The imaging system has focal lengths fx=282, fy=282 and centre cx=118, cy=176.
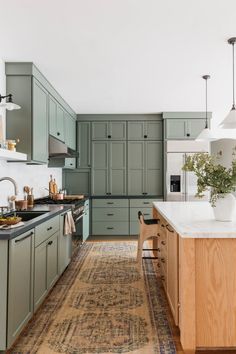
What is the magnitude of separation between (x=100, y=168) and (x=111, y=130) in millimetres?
859

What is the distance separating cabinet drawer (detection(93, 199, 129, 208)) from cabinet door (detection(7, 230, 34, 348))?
355 centimetres

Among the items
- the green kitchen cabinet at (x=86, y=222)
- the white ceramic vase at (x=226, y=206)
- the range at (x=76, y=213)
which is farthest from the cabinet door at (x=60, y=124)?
the white ceramic vase at (x=226, y=206)

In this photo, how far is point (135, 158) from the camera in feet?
20.1

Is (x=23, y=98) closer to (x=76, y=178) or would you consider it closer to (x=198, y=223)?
(x=198, y=223)

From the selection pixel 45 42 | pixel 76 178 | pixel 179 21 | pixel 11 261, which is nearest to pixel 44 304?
pixel 11 261

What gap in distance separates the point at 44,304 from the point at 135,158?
151 inches

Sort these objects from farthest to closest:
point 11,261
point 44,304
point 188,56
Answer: point 188,56 → point 44,304 → point 11,261

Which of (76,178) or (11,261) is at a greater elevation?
(76,178)

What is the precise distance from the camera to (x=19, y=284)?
213cm

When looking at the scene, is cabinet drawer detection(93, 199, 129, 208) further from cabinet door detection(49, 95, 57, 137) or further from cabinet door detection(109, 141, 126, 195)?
cabinet door detection(49, 95, 57, 137)

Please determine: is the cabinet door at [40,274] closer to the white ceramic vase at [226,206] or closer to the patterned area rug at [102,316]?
the patterned area rug at [102,316]

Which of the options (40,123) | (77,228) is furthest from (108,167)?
(40,123)

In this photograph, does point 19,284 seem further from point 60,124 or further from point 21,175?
point 60,124

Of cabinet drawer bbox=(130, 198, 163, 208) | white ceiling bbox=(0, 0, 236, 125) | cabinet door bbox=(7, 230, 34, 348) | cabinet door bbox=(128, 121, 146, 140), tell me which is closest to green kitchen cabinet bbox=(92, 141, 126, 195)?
cabinet door bbox=(128, 121, 146, 140)
